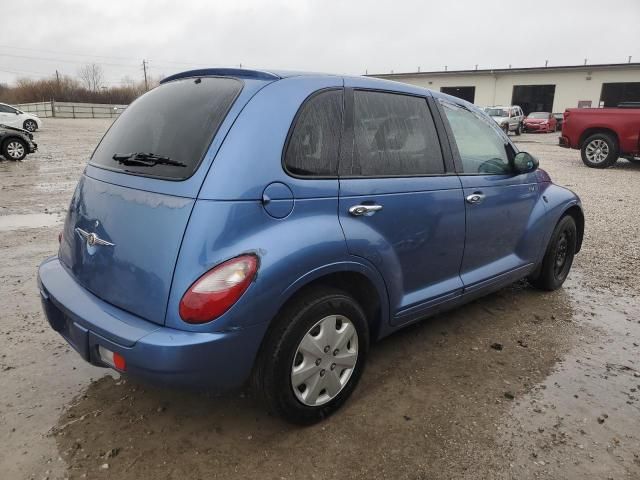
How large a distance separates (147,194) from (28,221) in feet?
18.0

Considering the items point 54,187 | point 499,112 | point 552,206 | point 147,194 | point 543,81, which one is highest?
point 543,81

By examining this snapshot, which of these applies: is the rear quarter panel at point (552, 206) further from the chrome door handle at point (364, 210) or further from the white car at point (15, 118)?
the white car at point (15, 118)

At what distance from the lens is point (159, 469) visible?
224 centimetres

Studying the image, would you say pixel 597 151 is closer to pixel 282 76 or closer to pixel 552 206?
pixel 552 206

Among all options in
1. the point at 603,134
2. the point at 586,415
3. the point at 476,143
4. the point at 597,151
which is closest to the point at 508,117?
the point at 597,151

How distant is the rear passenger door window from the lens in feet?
10.9

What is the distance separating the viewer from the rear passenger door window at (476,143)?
333cm

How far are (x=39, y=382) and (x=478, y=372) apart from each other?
8.78 feet

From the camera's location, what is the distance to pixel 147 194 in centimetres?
227

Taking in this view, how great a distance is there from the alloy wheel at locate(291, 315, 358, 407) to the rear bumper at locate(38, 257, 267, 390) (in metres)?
0.29

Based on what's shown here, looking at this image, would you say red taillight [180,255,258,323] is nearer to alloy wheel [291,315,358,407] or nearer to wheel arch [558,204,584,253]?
alloy wheel [291,315,358,407]

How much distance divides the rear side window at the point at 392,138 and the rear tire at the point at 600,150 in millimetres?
11908

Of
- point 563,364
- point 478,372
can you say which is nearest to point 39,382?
Answer: point 478,372

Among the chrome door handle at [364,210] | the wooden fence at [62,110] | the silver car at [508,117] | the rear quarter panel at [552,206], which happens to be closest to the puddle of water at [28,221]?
the chrome door handle at [364,210]
